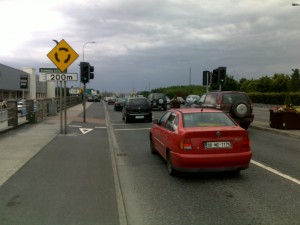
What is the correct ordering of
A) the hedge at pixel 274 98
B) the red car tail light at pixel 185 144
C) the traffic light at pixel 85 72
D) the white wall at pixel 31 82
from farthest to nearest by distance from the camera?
1. the white wall at pixel 31 82
2. the hedge at pixel 274 98
3. the traffic light at pixel 85 72
4. the red car tail light at pixel 185 144

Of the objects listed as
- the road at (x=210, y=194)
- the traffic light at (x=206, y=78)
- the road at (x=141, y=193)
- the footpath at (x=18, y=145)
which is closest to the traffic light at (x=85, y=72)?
the footpath at (x=18, y=145)

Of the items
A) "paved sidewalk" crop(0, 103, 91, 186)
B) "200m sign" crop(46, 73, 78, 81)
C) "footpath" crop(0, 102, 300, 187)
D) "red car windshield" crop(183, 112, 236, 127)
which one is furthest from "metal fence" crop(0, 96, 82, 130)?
"red car windshield" crop(183, 112, 236, 127)

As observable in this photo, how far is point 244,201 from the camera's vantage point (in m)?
6.39

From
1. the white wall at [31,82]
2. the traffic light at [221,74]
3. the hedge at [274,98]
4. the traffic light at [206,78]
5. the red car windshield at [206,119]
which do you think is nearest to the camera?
the red car windshield at [206,119]

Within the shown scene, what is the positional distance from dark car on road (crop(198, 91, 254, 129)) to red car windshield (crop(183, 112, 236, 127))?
8.40 m

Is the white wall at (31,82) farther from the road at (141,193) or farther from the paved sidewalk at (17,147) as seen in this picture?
the road at (141,193)

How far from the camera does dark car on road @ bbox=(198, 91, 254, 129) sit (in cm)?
1705

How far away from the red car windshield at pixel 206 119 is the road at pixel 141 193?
1.04m

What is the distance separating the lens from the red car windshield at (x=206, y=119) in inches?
332

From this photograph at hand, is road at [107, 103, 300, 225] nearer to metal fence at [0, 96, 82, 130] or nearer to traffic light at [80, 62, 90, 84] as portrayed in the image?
metal fence at [0, 96, 82, 130]

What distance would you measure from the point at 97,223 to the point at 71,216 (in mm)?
472

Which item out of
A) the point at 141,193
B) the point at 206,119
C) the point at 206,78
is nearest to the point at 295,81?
the point at 206,78

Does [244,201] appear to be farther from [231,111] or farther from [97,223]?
[231,111]

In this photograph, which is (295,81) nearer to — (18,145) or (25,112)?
(25,112)
